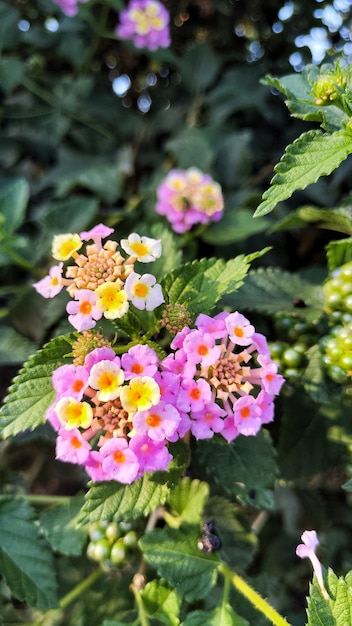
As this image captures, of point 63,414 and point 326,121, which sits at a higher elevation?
point 326,121

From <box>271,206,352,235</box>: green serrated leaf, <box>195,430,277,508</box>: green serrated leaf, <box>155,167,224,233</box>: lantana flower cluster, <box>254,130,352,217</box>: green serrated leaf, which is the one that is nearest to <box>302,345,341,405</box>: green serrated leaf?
<box>195,430,277,508</box>: green serrated leaf

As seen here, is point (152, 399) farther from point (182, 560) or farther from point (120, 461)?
point (182, 560)

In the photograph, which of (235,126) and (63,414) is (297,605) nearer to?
(63,414)

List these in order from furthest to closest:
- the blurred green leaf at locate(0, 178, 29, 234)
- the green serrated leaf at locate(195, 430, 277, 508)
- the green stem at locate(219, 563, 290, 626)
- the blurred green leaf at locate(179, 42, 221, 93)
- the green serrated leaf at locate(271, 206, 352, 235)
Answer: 1. the blurred green leaf at locate(179, 42, 221, 93)
2. the blurred green leaf at locate(0, 178, 29, 234)
3. the green serrated leaf at locate(271, 206, 352, 235)
4. the green serrated leaf at locate(195, 430, 277, 508)
5. the green stem at locate(219, 563, 290, 626)

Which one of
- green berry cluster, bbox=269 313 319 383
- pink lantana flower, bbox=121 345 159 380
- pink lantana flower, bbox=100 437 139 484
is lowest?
green berry cluster, bbox=269 313 319 383

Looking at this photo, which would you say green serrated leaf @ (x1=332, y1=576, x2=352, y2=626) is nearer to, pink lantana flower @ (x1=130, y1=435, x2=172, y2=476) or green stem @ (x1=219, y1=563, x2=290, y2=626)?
green stem @ (x1=219, y1=563, x2=290, y2=626)

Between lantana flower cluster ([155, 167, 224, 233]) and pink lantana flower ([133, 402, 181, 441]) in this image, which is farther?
lantana flower cluster ([155, 167, 224, 233])

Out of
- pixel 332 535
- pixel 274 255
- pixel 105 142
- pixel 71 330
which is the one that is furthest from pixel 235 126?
pixel 332 535
